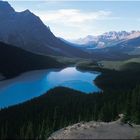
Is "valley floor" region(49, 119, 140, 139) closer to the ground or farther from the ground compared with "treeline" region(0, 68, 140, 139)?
farther from the ground

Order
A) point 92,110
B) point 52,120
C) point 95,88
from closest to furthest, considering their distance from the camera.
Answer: point 52,120
point 92,110
point 95,88

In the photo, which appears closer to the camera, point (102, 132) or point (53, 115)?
point (102, 132)

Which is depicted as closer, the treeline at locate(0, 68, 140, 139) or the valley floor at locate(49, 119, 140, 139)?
the valley floor at locate(49, 119, 140, 139)

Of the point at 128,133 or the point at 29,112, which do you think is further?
the point at 29,112

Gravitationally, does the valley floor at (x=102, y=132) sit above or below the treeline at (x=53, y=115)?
above

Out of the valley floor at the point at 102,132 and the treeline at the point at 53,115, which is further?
the treeline at the point at 53,115

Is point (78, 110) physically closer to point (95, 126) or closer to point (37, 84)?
point (95, 126)

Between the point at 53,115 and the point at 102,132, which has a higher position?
the point at 102,132

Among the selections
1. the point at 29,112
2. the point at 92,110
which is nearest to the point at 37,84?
the point at 29,112
